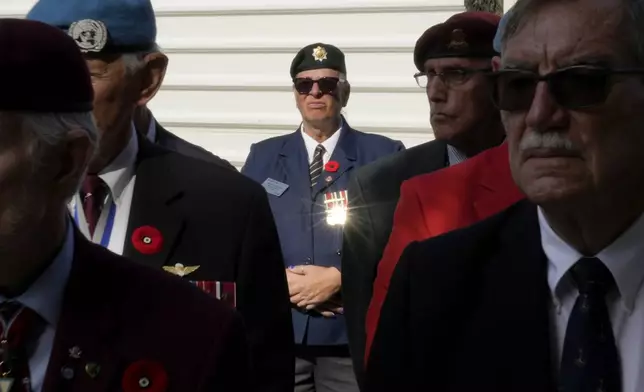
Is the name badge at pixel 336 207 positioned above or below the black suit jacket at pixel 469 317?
above

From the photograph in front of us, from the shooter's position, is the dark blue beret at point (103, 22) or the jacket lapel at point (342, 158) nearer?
the dark blue beret at point (103, 22)

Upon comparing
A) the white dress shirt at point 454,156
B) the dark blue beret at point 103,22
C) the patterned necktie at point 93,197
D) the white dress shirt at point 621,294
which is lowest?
the white dress shirt at point 621,294

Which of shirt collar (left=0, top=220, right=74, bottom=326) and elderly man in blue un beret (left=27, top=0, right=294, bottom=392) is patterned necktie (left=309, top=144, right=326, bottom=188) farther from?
shirt collar (left=0, top=220, right=74, bottom=326)

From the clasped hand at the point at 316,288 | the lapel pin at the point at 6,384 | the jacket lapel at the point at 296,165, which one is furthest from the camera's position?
the jacket lapel at the point at 296,165

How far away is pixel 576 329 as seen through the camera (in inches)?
76.9

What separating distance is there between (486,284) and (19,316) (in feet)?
2.83

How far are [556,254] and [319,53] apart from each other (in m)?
3.81

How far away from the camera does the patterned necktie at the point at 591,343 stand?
1913 millimetres

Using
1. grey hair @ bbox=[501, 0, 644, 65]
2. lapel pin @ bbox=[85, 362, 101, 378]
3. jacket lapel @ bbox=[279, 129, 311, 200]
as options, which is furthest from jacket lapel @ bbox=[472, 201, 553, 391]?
jacket lapel @ bbox=[279, 129, 311, 200]

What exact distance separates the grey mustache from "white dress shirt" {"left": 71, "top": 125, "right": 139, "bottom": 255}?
3.95 feet

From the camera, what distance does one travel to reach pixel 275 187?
532 centimetres

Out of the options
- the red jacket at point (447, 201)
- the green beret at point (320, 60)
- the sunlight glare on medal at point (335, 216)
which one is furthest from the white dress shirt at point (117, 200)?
the green beret at point (320, 60)

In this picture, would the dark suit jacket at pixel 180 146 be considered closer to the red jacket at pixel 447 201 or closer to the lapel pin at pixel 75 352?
the red jacket at pixel 447 201

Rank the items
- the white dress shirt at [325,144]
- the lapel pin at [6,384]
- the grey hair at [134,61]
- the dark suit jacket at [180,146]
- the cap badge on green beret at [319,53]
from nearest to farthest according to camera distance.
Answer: the lapel pin at [6,384]
the grey hair at [134,61]
the dark suit jacket at [180,146]
the white dress shirt at [325,144]
the cap badge on green beret at [319,53]
